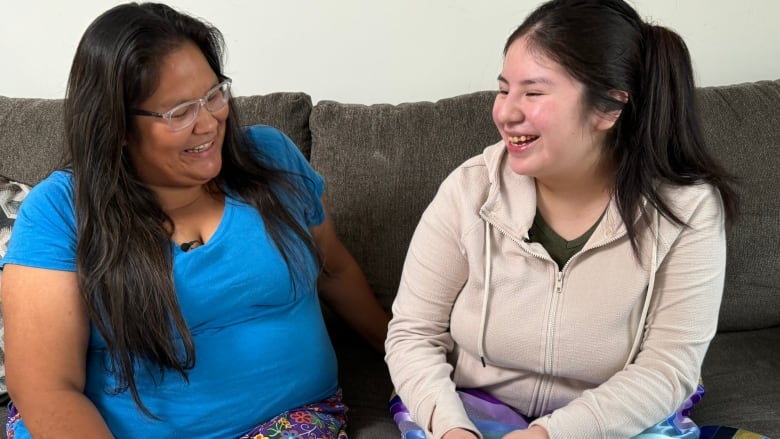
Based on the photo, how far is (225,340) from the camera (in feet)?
4.57

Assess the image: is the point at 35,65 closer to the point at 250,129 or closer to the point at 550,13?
the point at 250,129

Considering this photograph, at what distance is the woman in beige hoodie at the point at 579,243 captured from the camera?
48.1 inches

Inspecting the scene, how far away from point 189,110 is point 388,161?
543 millimetres

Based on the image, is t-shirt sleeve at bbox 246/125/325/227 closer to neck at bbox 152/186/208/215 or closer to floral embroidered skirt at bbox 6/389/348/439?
neck at bbox 152/186/208/215

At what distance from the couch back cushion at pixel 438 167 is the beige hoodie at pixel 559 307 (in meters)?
0.34

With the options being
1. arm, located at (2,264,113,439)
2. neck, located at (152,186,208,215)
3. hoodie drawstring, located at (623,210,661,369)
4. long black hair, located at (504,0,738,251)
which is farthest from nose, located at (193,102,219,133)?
hoodie drawstring, located at (623,210,661,369)

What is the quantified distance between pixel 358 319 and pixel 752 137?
0.92m

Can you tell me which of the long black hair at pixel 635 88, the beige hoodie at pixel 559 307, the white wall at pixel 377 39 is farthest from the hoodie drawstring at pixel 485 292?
Answer: the white wall at pixel 377 39

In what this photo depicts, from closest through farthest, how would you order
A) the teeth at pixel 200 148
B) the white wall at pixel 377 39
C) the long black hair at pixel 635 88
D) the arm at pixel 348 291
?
the long black hair at pixel 635 88, the teeth at pixel 200 148, the arm at pixel 348 291, the white wall at pixel 377 39

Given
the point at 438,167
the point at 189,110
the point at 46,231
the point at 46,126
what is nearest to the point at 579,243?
the point at 438,167

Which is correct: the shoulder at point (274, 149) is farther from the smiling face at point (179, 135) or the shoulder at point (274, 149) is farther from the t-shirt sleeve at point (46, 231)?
the t-shirt sleeve at point (46, 231)

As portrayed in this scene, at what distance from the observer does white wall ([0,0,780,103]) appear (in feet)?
6.56

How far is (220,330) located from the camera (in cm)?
140

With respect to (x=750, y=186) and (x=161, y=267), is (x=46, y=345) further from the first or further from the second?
(x=750, y=186)
